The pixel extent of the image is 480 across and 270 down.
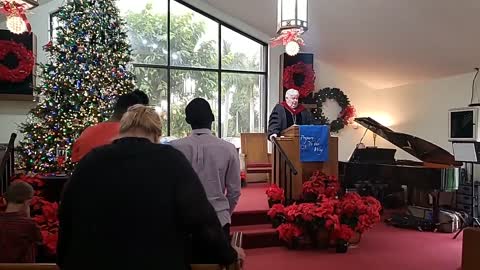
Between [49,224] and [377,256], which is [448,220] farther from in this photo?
[49,224]

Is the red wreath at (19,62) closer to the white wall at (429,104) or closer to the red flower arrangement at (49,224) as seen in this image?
the red flower arrangement at (49,224)

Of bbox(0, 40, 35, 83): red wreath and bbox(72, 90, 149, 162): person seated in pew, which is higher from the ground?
bbox(0, 40, 35, 83): red wreath

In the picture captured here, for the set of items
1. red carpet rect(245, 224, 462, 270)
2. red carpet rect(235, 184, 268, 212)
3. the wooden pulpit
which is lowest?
red carpet rect(245, 224, 462, 270)

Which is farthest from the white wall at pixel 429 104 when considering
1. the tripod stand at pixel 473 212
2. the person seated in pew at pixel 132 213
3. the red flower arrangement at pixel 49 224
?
the person seated in pew at pixel 132 213

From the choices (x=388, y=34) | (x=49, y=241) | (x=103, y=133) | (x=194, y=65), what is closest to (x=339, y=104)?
(x=388, y=34)

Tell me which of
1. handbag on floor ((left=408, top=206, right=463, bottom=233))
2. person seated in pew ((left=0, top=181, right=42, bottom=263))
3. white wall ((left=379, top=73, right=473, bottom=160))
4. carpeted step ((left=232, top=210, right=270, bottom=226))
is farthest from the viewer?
white wall ((left=379, top=73, right=473, bottom=160))

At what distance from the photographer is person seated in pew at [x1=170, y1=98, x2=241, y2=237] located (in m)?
2.48

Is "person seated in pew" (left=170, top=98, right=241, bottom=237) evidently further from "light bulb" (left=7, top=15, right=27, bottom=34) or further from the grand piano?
the grand piano

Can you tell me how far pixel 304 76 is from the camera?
872 cm

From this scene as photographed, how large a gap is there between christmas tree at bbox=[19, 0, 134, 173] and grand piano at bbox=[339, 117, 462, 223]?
12.6 feet

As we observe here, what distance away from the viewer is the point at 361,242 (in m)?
5.26

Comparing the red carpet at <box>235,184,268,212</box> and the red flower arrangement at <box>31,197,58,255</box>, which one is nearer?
the red flower arrangement at <box>31,197,58,255</box>

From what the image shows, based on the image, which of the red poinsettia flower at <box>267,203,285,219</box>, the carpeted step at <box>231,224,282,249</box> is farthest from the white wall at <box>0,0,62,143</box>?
the red poinsettia flower at <box>267,203,285,219</box>

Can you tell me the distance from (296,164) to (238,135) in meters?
3.72
